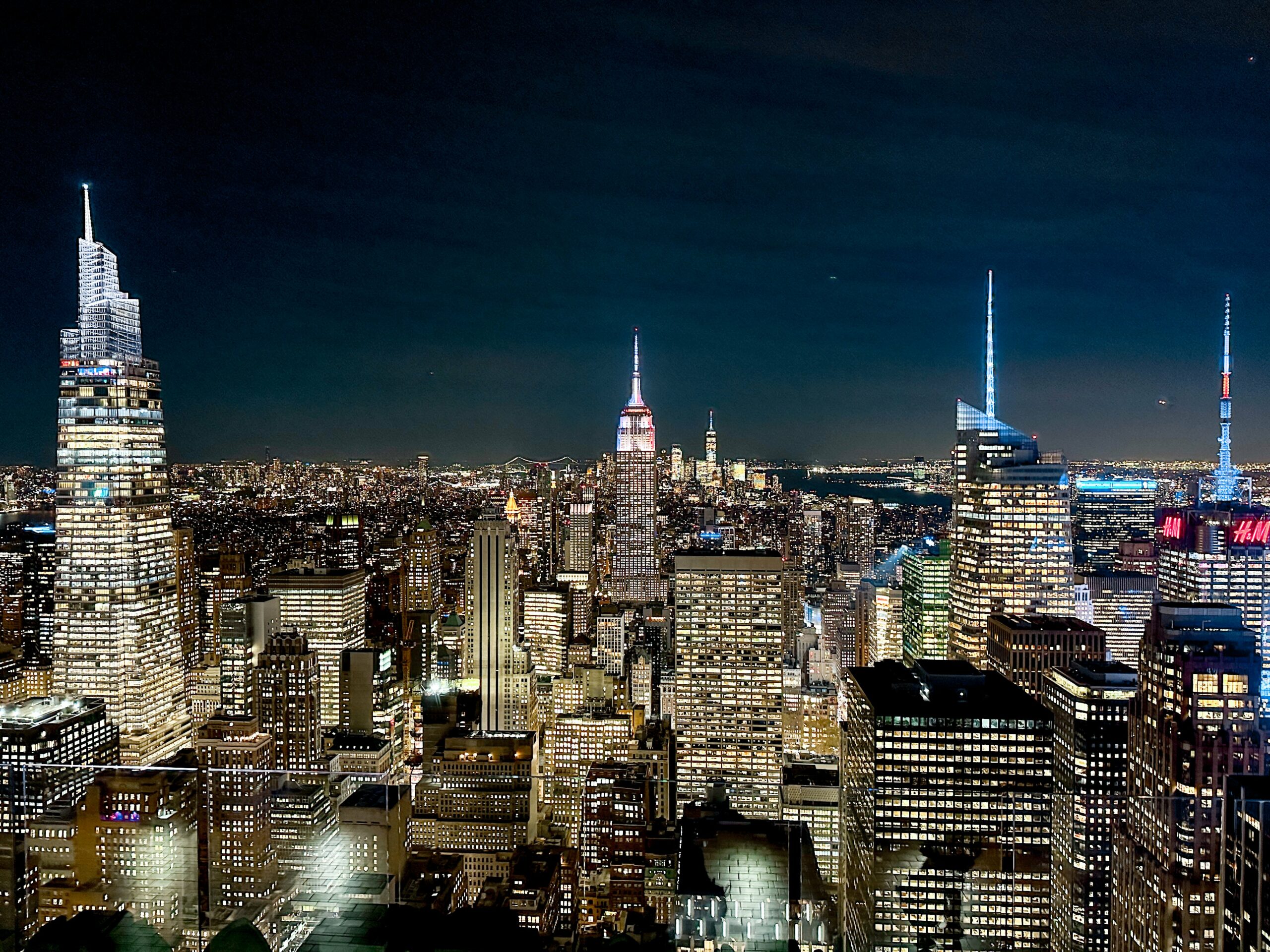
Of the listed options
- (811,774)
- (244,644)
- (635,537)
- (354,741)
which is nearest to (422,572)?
(244,644)

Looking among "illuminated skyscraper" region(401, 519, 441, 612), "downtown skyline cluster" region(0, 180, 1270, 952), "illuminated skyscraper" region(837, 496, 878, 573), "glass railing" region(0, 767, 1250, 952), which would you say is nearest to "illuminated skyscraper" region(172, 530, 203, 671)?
"downtown skyline cluster" region(0, 180, 1270, 952)

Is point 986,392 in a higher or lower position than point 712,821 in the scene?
higher

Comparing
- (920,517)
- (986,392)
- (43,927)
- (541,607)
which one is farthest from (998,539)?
(43,927)

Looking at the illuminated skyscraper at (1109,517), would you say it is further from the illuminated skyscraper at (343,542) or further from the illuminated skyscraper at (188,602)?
the illuminated skyscraper at (188,602)

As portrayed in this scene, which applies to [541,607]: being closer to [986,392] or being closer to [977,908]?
[986,392]

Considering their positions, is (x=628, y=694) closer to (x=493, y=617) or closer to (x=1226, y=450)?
(x=493, y=617)

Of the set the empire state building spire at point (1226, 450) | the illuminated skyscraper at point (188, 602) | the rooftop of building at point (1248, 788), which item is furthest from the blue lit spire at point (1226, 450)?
the illuminated skyscraper at point (188, 602)

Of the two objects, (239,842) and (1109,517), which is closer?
(239,842)
